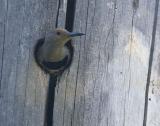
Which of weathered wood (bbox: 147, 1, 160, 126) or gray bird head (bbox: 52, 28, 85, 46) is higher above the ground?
gray bird head (bbox: 52, 28, 85, 46)

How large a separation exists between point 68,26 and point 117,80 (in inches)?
17.7

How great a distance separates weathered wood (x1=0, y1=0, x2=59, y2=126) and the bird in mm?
43

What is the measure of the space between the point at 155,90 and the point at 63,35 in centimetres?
76

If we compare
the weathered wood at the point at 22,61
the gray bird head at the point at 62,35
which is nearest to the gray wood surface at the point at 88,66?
the weathered wood at the point at 22,61

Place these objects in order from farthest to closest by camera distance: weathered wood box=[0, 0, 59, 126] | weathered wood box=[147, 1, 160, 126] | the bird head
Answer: weathered wood box=[147, 1, 160, 126]
weathered wood box=[0, 0, 59, 126]
the bird head

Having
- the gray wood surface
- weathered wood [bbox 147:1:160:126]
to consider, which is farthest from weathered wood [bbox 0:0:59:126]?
weathered wood [bbox 147:1:160:126]

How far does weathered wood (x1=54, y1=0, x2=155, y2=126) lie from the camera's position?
3.52m

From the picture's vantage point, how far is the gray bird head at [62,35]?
325 centimetres

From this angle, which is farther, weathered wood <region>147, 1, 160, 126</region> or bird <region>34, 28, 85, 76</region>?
weathered wood <region>147, 1, 160, 126</region>

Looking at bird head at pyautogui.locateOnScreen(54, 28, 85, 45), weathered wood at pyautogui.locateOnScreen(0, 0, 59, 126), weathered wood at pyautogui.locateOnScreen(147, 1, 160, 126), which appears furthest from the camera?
weathered wood at pyautogui.locateOnScreen(147, 1, 160, 126)

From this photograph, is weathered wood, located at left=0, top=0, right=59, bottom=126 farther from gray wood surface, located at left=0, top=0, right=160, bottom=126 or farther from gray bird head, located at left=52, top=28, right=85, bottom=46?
gray bird head, located at left=52, top=28, right=85, bottom=46

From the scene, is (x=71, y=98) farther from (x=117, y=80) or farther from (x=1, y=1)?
(x=1, y=1)

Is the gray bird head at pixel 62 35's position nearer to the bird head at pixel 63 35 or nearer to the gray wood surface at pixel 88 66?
the bird head at pixel 63 35

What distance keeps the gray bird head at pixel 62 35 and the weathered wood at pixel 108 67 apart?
220 mm
